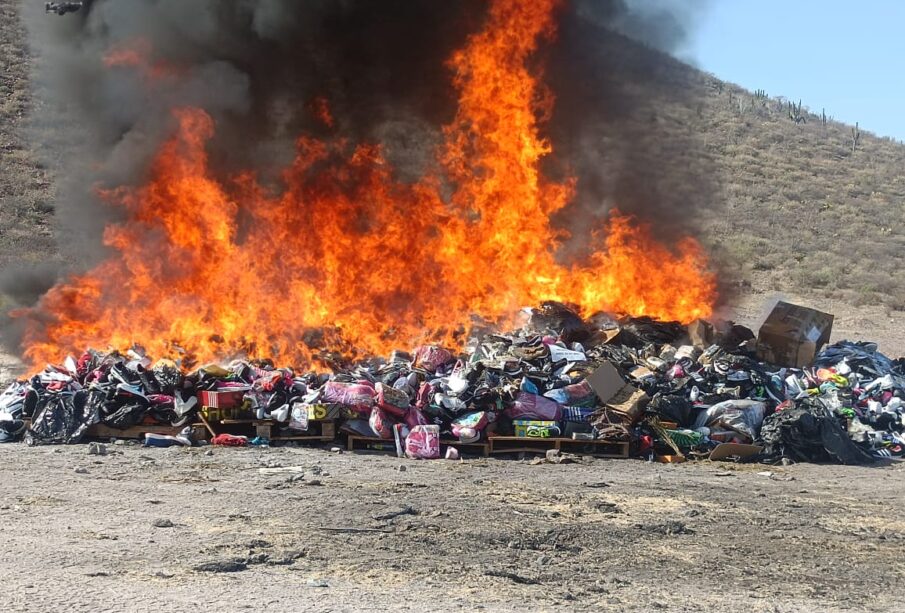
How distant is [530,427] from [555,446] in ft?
1.24

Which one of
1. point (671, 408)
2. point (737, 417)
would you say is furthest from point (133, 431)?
point (737, 417)

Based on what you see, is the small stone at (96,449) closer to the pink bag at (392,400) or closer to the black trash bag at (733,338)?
the pink bag at (392,400)

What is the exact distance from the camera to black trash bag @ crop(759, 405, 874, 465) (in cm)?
1162

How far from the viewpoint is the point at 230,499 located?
855 centimetres

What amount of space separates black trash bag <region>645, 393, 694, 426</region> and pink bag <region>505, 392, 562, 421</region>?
4.04 feet

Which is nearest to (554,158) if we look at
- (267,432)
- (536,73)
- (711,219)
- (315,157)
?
(536,73)

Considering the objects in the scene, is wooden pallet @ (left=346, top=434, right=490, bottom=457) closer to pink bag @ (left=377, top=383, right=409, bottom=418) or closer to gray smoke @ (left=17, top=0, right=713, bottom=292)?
pink bag @ (left=377, top=383, right=409, bottom=418)

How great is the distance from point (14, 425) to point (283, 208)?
5.87 metres

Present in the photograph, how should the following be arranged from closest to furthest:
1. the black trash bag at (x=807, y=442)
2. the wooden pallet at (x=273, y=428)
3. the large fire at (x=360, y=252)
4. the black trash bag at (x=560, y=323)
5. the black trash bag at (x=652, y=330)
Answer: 1. the wooden pallet at (x=273, y=428)
2. the black trash bag at (x=807, y=442)
3. the large fire at (x=360, y=252)
4. the black trash bag at (x=560, y=323)
5. the black trash bag at (x=652, y=330)

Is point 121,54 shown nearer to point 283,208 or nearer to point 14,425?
point 283,208

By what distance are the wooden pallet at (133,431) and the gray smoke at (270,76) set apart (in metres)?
5.63

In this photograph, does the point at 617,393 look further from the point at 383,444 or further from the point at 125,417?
the point at 125,417

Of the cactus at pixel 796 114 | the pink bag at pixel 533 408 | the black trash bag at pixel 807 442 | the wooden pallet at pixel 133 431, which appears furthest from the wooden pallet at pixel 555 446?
the cactus at pixel 796 114

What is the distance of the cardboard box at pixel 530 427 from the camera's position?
1148 cm
